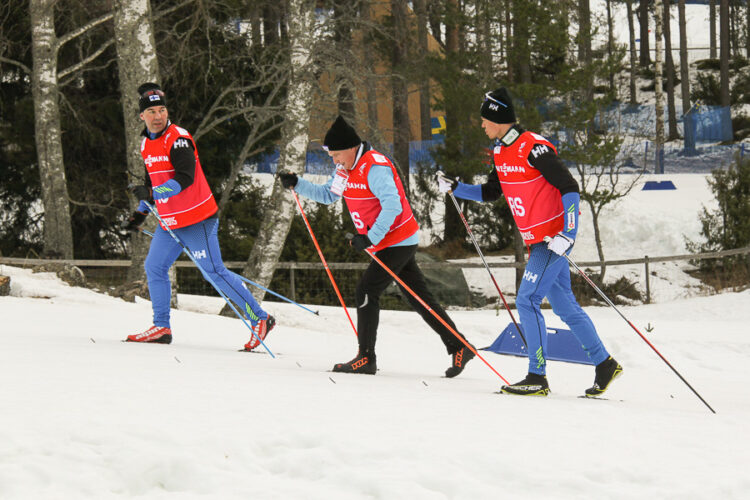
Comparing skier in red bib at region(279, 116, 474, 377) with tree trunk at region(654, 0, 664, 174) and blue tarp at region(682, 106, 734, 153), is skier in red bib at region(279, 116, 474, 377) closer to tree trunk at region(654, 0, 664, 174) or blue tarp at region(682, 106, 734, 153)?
tree trunk at region(654, 0, 664, 174)

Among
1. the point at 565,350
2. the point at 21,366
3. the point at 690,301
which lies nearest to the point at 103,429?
the point at 21,366

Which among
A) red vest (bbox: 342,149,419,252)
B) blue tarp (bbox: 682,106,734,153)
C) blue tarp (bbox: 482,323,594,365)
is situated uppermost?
blue tarp (bbox: 682,106,734,153)

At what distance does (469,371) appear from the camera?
6688mm

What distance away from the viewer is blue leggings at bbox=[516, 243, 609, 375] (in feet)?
16.5

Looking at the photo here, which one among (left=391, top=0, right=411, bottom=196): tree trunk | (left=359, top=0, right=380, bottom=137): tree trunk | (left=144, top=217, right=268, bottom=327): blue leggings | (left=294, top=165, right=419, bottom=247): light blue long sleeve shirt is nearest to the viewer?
(left=294, top=165, right=419, bottom=247): light blue long sleeve shirt

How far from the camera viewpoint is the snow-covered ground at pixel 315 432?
306 cm

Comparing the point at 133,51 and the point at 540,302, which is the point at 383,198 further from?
the point at 133,51

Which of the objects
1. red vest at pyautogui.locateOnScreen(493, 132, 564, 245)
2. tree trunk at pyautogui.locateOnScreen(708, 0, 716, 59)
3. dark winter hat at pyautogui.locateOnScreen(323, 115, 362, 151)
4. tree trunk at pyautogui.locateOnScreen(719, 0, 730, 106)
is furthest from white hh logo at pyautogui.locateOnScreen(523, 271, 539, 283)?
tree trunk at pyautogui.locateOnScreen(708, 0, 716, 59)

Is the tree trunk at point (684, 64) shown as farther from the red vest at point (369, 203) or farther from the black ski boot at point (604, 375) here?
the black ski boot at point (604, 375)

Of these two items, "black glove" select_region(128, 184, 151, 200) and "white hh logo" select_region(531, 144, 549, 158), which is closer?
"white hh logo" select_region(531, 144, 549, 158)

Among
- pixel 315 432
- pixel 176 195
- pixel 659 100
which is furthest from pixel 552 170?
pixel 659 100

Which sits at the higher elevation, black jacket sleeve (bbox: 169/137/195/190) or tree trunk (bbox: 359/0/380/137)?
tree trunk (bbox: 359/0/380/137)

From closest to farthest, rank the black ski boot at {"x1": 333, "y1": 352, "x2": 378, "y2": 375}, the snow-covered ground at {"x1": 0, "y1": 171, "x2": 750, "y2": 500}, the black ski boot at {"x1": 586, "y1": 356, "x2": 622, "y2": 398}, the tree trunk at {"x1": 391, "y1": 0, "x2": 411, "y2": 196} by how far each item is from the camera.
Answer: the snow-covered ground at {"x1": 0, "y1": 171, "x2": 750, "y2": 500} < the black ski boot at {"x1": 586, "y1": 356, "x2": 622, "y2": 398} < the black ski boot at {"x1": 333, "y1": 352, "x2": 378, "y2": 375} < the tree trunk at {"x1": 391, "y1": 0, "x2": 411, "y2": 196}

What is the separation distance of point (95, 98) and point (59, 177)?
2.89 m
